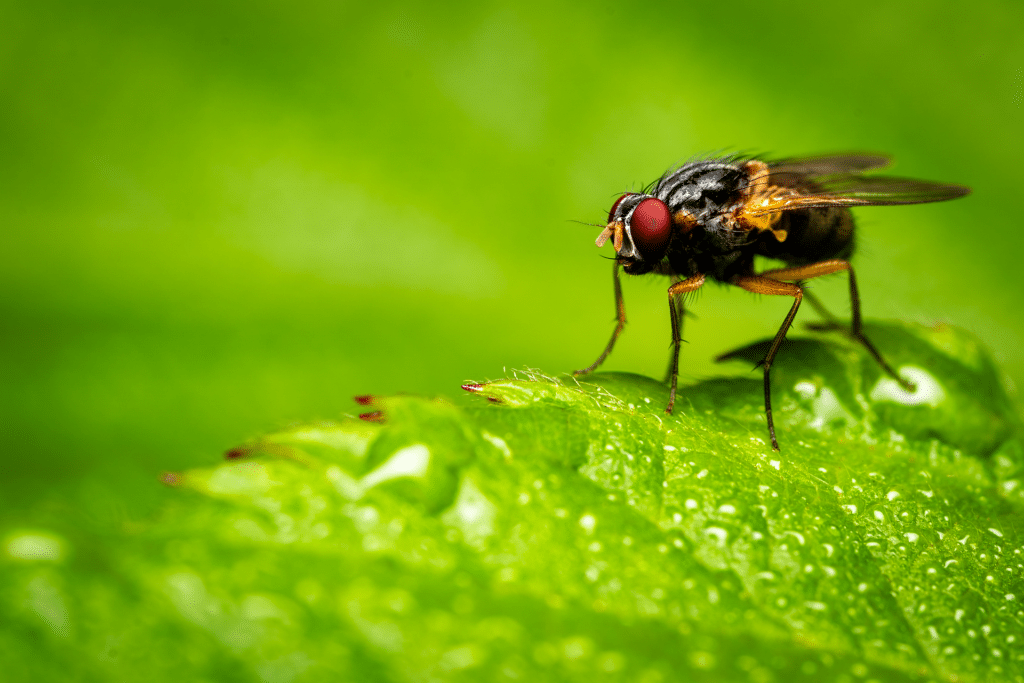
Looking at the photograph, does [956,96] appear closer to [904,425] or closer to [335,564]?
[904,425]

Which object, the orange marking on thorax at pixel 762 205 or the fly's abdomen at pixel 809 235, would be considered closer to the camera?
the orange marking on thorax at pixel 762 205

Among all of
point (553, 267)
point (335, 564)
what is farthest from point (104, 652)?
point (553, 267)

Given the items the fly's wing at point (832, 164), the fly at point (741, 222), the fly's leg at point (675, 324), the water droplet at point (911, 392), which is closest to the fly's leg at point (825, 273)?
the fly at point (741, 222)

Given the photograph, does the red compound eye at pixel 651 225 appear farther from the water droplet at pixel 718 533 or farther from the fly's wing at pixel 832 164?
the water droplet at pixel 718 533

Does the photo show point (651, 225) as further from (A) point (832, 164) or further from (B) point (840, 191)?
(A) point (832, 164)

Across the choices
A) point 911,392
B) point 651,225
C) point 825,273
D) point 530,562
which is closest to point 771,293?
point 825,273

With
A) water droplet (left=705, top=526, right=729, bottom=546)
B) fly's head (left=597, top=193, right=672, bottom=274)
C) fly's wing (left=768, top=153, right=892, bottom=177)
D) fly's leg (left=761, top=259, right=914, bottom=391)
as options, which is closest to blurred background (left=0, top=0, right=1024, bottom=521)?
fly's wing (left=768, top=153, right=892, bottom=177)

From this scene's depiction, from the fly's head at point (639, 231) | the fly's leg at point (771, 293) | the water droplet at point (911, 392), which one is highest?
the fly's head at point (639, 231)
